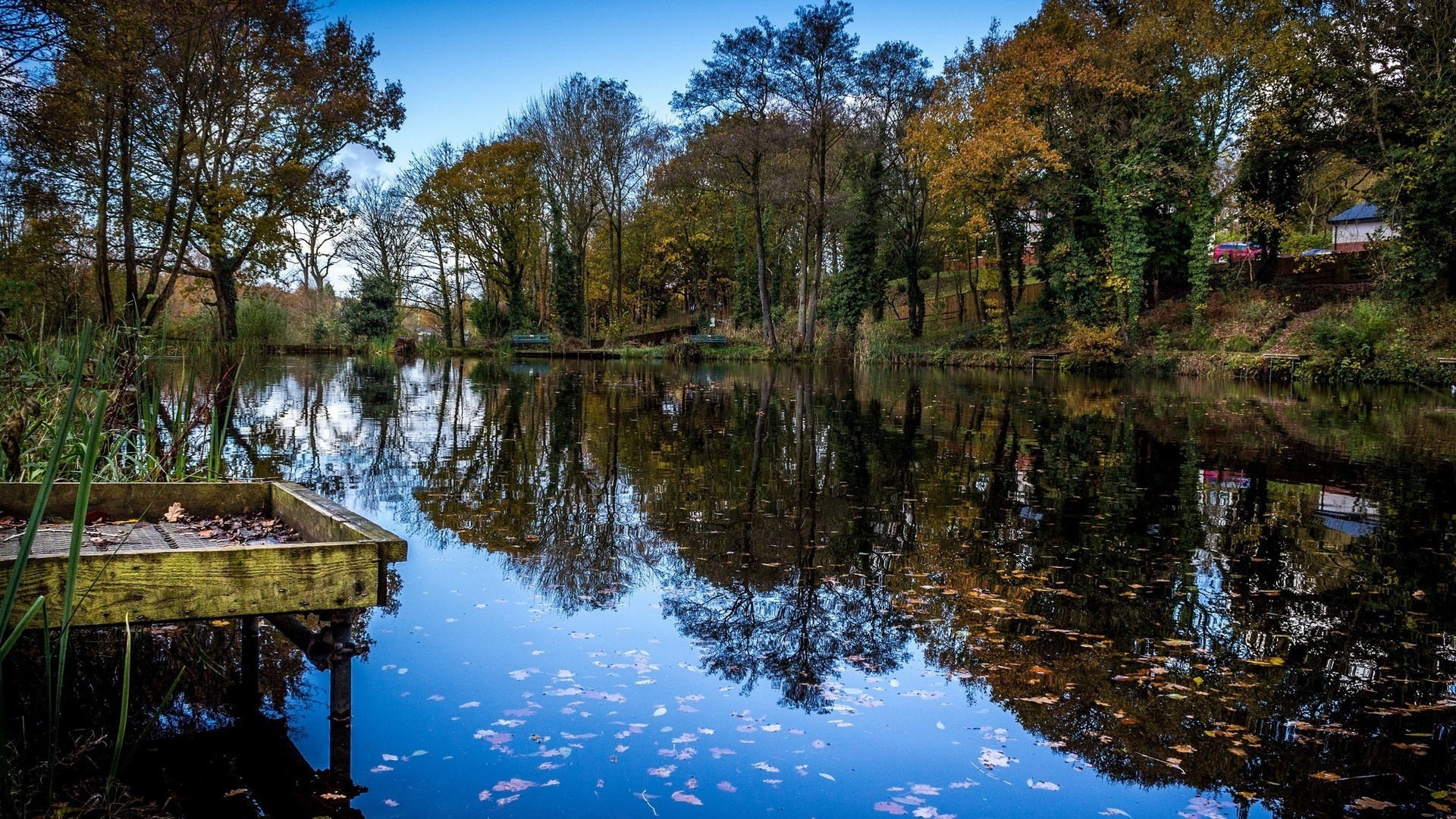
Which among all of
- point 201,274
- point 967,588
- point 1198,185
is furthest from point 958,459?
point 1198,185

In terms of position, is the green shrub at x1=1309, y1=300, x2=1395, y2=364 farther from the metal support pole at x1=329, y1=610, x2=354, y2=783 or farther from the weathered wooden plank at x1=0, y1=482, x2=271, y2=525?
the metal support pole at x1=329, y1=610, x2=354, y2=783

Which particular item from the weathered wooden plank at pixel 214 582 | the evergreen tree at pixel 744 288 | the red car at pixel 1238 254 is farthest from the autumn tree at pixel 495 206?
the weathered wooden plank at pixel 214 582

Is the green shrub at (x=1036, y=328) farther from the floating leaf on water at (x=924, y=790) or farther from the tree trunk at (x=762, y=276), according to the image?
the floating leaf on water at (x=924, y=790)

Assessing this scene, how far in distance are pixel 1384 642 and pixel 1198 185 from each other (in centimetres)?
2767

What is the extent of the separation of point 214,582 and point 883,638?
2.90 meters

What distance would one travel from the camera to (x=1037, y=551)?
619cm

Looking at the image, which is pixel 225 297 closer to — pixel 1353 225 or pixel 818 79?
pixel 818 79

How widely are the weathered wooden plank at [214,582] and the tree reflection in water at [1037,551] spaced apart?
5.56 feet

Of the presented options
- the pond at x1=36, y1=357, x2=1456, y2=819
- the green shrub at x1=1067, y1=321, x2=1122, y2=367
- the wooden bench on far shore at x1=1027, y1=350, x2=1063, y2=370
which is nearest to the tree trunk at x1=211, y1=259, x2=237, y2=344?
the pond at x1=36, y1=357, x2=1456, y2=819

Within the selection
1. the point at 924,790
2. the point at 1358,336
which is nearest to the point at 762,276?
the point at 1358,336

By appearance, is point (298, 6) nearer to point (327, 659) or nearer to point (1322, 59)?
point (327, 659)

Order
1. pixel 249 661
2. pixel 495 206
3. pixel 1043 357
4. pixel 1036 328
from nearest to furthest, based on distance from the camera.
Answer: pixel 249 661
pixel 1043 357
pixel 1036 328
pixel 495 206

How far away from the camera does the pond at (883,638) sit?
3.08 m

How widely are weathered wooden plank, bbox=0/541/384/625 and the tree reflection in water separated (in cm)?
169
